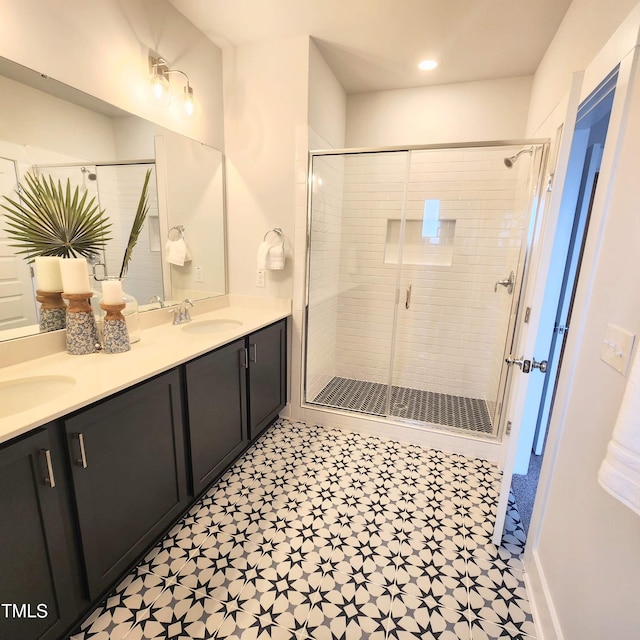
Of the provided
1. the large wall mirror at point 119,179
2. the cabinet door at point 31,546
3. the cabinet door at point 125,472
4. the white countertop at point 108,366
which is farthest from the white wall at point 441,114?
the cabinet door at point 31,546

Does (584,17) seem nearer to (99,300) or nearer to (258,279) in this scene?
(258,279)

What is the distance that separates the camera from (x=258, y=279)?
2.72 meters

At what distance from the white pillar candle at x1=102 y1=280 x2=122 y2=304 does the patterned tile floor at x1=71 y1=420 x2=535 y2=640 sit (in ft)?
3.90

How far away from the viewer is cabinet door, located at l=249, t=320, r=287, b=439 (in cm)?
224

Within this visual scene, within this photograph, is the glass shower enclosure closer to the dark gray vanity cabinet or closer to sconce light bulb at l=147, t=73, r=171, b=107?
the dark gray vanity cabinet

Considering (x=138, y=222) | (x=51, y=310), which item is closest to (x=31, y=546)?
(x=51, y=310)

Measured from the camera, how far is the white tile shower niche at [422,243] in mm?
3158

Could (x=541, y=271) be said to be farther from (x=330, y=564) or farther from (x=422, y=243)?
(x=422, y=243)

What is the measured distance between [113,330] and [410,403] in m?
2.49

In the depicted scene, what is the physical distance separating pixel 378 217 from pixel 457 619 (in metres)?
2.94

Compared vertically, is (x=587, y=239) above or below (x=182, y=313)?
above

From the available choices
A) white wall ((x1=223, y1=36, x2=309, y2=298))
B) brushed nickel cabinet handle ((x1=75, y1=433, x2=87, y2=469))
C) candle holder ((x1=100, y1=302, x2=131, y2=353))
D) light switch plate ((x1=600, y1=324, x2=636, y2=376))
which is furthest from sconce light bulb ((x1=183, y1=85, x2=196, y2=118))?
light switch plate ((x1=600, y1=324, x2=636, y2=376))

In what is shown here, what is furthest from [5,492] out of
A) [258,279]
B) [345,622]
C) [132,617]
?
[258,279]

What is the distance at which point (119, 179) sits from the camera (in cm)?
185
